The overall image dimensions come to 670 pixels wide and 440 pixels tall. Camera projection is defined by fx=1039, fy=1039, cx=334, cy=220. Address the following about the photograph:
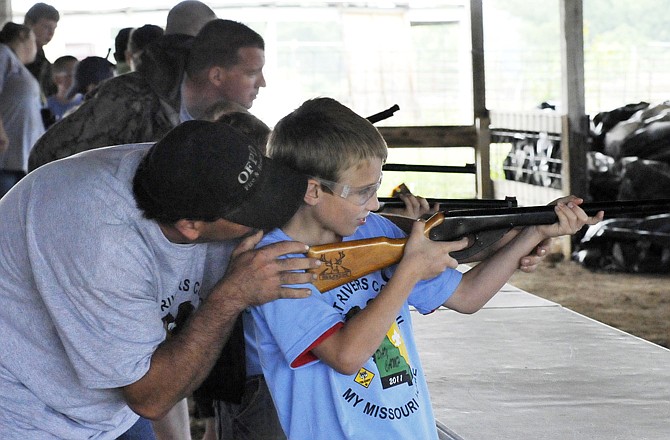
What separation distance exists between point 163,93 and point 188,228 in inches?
70.2

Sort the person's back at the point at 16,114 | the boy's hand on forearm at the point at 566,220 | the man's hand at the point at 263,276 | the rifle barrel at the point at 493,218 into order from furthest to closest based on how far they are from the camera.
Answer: the person's back at the point at 16,114 < the boy's hand on forearm at the point at 566,220 < the rifle barrel at the point at 493,218 < the man's hand at the point at 263,276

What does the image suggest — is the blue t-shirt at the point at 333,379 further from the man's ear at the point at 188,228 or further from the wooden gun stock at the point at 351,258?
the man's ear at the point at 188,228

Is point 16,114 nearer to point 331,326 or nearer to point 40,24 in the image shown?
point 40,24

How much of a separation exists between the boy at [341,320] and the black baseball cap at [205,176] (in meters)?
0.30

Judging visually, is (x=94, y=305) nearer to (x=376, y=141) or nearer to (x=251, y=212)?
(x=251, y=212)

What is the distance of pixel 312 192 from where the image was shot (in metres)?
2.09

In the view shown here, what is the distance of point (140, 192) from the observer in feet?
5.84

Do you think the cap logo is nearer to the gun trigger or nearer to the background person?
the gun trigger

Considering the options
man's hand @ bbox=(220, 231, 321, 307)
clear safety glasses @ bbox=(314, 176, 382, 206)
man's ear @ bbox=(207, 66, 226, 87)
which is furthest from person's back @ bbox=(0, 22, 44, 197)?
man's hand @ bbox=(220, 231, 321, 307)

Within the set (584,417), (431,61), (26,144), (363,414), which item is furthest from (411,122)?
(363,414)

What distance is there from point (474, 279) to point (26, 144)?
4.49 metres

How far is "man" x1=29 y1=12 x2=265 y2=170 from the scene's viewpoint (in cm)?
345

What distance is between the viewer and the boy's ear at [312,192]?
2.08 m

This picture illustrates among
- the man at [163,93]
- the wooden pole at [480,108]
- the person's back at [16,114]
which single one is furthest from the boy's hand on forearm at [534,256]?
the wooden pole at [480,108]
